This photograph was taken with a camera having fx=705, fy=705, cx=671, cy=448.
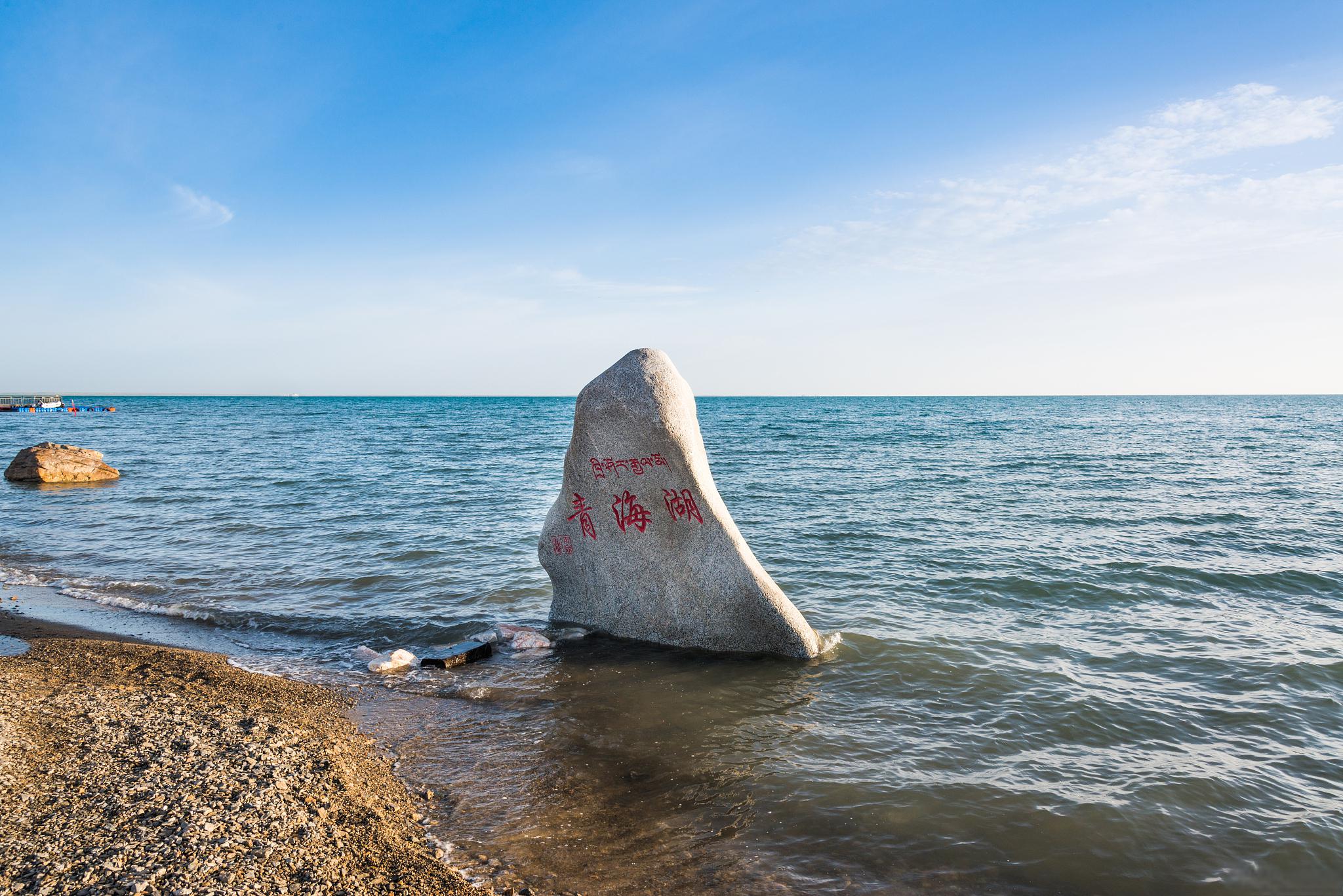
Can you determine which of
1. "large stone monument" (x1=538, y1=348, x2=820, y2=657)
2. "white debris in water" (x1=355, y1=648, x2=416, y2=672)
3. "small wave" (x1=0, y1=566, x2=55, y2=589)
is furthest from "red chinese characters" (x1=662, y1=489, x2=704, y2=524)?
"small wave" (x1=0, y1=566, x2=55, y2=589)

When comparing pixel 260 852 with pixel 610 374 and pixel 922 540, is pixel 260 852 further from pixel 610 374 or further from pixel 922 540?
pixel 922 540

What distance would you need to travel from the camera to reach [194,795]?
4.81 m

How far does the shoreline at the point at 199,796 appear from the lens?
4.05 meters

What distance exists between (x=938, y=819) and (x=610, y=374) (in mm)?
6136

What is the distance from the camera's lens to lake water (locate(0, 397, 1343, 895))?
5.11 metres

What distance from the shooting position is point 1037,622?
388 inches

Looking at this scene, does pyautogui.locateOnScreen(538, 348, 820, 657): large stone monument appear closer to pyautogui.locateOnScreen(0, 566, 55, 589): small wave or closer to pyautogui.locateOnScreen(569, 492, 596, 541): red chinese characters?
pyautogui.locateOnScreen(569, 492, 596, 541): red chinese characters

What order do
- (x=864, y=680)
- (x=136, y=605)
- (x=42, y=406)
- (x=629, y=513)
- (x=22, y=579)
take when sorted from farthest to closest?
(x=42, y=406) → (x=22, y=579) → (x=136, y=605) → (x=629, y=513) → (x=864, y=680)

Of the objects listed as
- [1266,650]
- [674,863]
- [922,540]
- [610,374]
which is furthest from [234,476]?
[1266,650]

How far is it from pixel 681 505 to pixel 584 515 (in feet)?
5.16

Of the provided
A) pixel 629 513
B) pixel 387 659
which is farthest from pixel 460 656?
pixel 629 513

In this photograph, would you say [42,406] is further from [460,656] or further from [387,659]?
[460,656]

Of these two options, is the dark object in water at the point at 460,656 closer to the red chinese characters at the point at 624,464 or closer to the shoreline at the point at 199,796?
the shoreline at the point at 199,796

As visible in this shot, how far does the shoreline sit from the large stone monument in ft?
12.2
